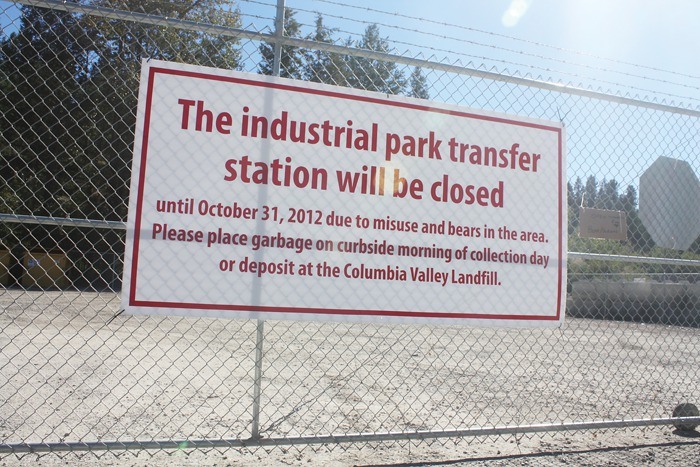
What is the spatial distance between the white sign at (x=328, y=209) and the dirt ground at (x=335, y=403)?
0.75 metres

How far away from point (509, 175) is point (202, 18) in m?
22.7

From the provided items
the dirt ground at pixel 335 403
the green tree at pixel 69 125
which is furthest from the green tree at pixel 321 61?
the green tree at pixel 69 125

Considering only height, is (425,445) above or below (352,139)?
below

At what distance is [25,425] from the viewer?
4215 millimetres

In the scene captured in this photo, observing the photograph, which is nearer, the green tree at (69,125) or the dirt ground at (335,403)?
the dirt ground at (335,403)

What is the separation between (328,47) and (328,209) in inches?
40.6

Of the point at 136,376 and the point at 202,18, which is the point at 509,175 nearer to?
the point at 136,376

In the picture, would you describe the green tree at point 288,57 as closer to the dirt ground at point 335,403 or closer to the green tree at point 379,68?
the green tree at point 379,68

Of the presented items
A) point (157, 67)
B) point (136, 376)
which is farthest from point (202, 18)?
point (157, 67)

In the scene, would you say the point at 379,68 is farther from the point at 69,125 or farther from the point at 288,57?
the point at 69,125

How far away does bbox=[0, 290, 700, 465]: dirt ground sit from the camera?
3885 millimetres

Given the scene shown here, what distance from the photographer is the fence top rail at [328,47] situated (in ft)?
11.0

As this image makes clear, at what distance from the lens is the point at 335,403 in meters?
5.30

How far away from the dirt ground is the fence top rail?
179cm
